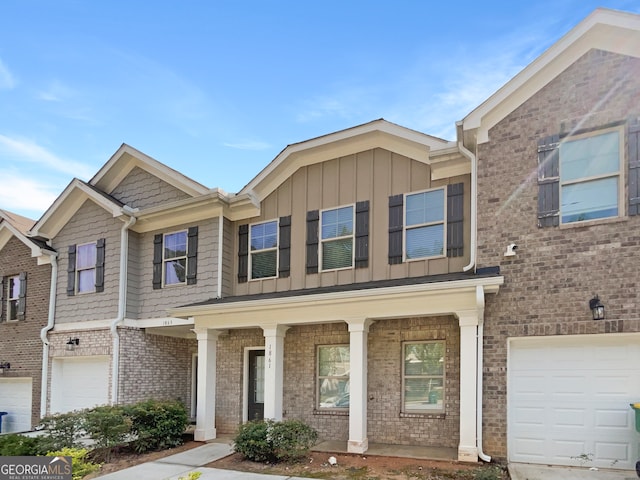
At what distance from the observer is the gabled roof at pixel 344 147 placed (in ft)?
32.1

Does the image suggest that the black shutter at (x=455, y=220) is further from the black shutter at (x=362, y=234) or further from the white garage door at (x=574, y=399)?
the white garage door at (x=574, y=399)

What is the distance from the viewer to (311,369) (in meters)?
10.8

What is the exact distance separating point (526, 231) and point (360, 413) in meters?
4.46

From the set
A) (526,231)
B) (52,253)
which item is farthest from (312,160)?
(52,253)

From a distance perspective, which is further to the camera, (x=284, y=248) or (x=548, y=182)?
(x=284, y=248)

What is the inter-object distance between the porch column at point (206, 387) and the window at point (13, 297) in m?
7.76

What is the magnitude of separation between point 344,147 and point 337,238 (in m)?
2.05

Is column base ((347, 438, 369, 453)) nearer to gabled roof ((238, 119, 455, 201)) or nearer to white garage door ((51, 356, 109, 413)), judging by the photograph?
gabled roof ((238, 119, 455, 201))

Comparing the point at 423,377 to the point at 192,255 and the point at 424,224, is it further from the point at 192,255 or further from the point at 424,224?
the point at 192,255

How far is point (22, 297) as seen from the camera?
14.7m

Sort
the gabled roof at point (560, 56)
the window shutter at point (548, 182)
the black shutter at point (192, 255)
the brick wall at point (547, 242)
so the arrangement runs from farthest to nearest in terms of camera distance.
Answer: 1. the black shutter at point (192, 255)
2. the window shutter at point (548, 182)
3. the gabled roof at point (560, 56)
4. the brick wall at point (547, 242)

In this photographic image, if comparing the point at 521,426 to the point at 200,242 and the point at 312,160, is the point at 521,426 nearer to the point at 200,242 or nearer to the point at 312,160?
the point at 312,160

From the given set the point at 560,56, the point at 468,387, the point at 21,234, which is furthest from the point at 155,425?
the point at 560,56

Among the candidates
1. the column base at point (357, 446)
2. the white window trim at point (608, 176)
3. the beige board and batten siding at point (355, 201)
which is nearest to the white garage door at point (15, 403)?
the beige board and batten siding at point (355, 201)
